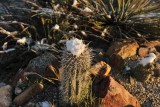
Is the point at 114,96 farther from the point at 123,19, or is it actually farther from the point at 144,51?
the point at 123,19

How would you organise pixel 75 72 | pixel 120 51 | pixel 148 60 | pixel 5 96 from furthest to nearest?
pixel 120 51 → pixel 148 60 → pixel 5 96 → pixel 75 72

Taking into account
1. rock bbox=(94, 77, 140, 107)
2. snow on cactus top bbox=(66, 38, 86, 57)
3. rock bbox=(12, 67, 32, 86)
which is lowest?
rock bbox=(12, 67, 32, 86)

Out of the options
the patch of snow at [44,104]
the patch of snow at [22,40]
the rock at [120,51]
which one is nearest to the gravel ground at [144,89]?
the rock at [120,51]

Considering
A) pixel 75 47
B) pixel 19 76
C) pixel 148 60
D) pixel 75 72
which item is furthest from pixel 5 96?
pixel 148 60

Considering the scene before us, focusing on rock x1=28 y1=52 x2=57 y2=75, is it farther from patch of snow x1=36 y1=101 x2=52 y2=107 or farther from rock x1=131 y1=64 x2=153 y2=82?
rock x1=131 y1=64 x2=153 y2=82

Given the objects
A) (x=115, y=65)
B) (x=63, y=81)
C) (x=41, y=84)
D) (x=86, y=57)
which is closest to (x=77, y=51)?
(x=86, y=57)

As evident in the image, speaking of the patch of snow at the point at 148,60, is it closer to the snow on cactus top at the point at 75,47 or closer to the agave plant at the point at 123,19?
the agave plant at the point at 123,19

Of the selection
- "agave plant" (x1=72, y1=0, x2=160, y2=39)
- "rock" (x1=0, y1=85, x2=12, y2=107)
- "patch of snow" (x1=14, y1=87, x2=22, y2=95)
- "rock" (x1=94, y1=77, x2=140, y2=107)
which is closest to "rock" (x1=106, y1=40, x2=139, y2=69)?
"agave plant" (x1=72, y1=0, x2=160, y2=39)
